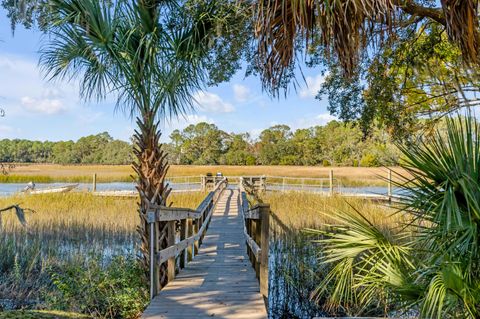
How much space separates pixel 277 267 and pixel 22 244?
577 cm

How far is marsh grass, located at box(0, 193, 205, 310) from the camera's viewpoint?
20.7 ft

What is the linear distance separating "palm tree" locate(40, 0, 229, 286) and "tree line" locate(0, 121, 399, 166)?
47.6m

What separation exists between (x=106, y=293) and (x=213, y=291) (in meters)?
1.82

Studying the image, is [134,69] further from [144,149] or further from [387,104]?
[387,104]

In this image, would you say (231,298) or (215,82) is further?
(215,82)

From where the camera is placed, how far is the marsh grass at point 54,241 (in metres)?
6.31

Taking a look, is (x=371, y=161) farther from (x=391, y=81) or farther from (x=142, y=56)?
(x=142, y=56)

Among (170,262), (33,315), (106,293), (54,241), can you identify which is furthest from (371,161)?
(54,241)

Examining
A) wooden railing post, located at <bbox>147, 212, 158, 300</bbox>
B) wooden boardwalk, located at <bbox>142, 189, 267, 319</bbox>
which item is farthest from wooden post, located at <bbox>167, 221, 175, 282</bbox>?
wooden railing post, located at <bbox>147, 212, 158, 300</bbox>

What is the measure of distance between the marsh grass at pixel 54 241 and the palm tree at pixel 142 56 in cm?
180

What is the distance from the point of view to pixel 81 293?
5262 millimetres

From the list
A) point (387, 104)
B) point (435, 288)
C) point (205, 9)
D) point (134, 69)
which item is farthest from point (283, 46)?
point (387, 104)

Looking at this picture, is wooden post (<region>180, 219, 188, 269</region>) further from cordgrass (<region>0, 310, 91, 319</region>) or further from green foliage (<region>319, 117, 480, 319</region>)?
green foliage (<region>319, 117, 480, 319</region>)

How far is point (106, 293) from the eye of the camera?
5.21 meters
